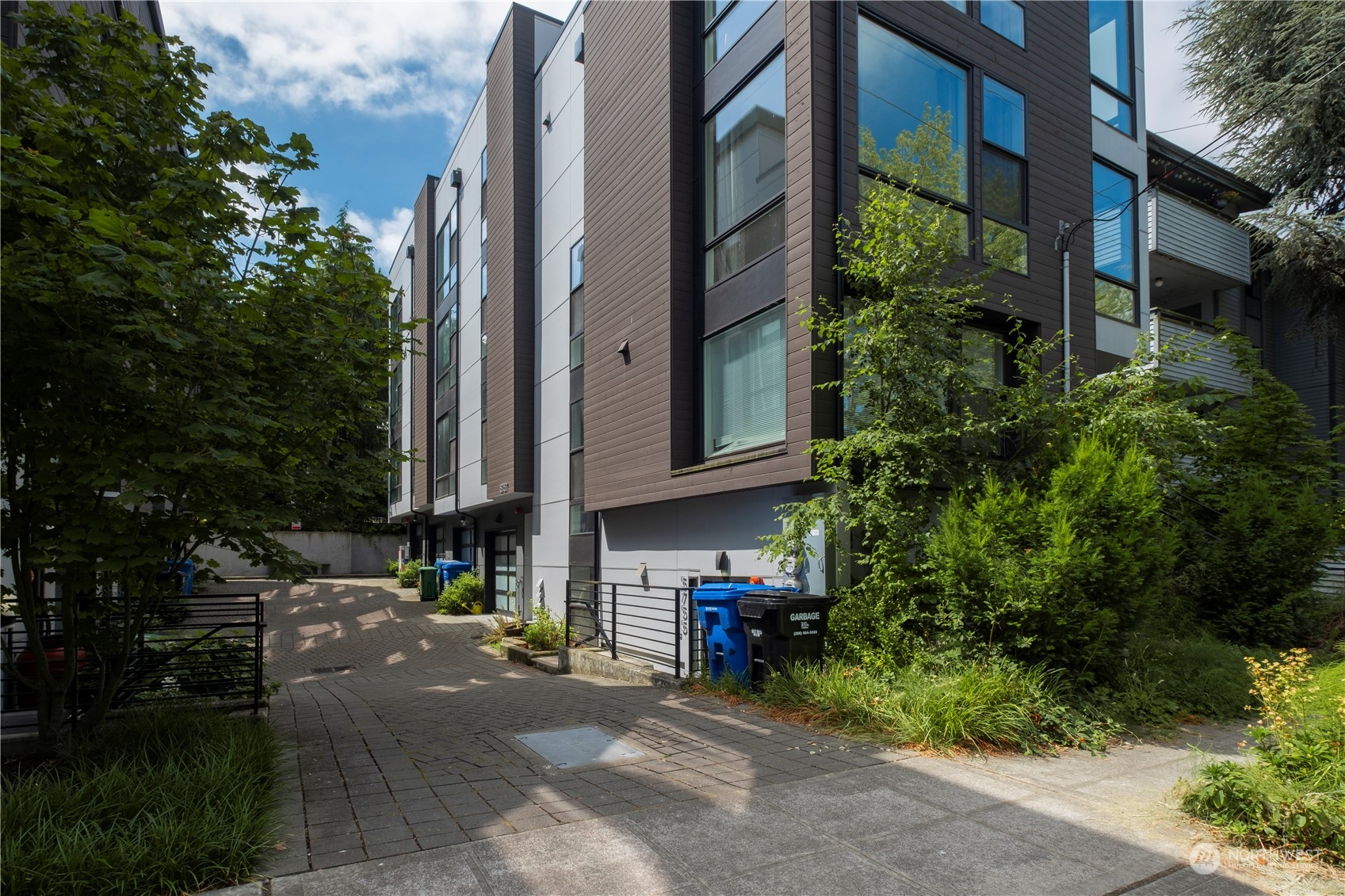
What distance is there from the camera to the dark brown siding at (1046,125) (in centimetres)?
990

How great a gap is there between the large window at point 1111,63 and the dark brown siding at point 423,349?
18.9 m

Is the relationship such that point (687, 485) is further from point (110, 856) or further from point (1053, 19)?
point (1053, 19)

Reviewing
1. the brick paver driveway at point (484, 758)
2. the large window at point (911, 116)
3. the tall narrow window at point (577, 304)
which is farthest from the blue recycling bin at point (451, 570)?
the large window at point (911, 116)

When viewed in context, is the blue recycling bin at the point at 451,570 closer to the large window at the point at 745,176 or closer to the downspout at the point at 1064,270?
the large window at the point at 745,176

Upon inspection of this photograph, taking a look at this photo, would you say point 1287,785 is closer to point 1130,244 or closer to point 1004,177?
point 1004,177

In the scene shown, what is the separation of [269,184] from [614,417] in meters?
7.03

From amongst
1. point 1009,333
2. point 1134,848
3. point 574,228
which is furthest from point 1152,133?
point 1134,848

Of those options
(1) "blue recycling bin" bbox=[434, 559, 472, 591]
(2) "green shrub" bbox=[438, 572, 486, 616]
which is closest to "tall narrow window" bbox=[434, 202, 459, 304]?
(1) "blue recycling bin" bbox=[434, 559, 472, 591]

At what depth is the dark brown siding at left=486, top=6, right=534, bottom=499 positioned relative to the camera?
16.1 metres

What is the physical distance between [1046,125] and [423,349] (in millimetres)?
19632

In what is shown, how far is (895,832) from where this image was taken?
4047 millimetres

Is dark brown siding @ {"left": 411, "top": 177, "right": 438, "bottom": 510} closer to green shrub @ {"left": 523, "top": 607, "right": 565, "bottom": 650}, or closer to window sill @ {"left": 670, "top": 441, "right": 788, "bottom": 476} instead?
green shrub @ {"left": 523, "top": 607, "right": 565, "bottom": 650}

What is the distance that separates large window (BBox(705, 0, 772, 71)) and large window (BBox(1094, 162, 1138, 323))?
641cm

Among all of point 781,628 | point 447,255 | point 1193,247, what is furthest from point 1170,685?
point 447,255
